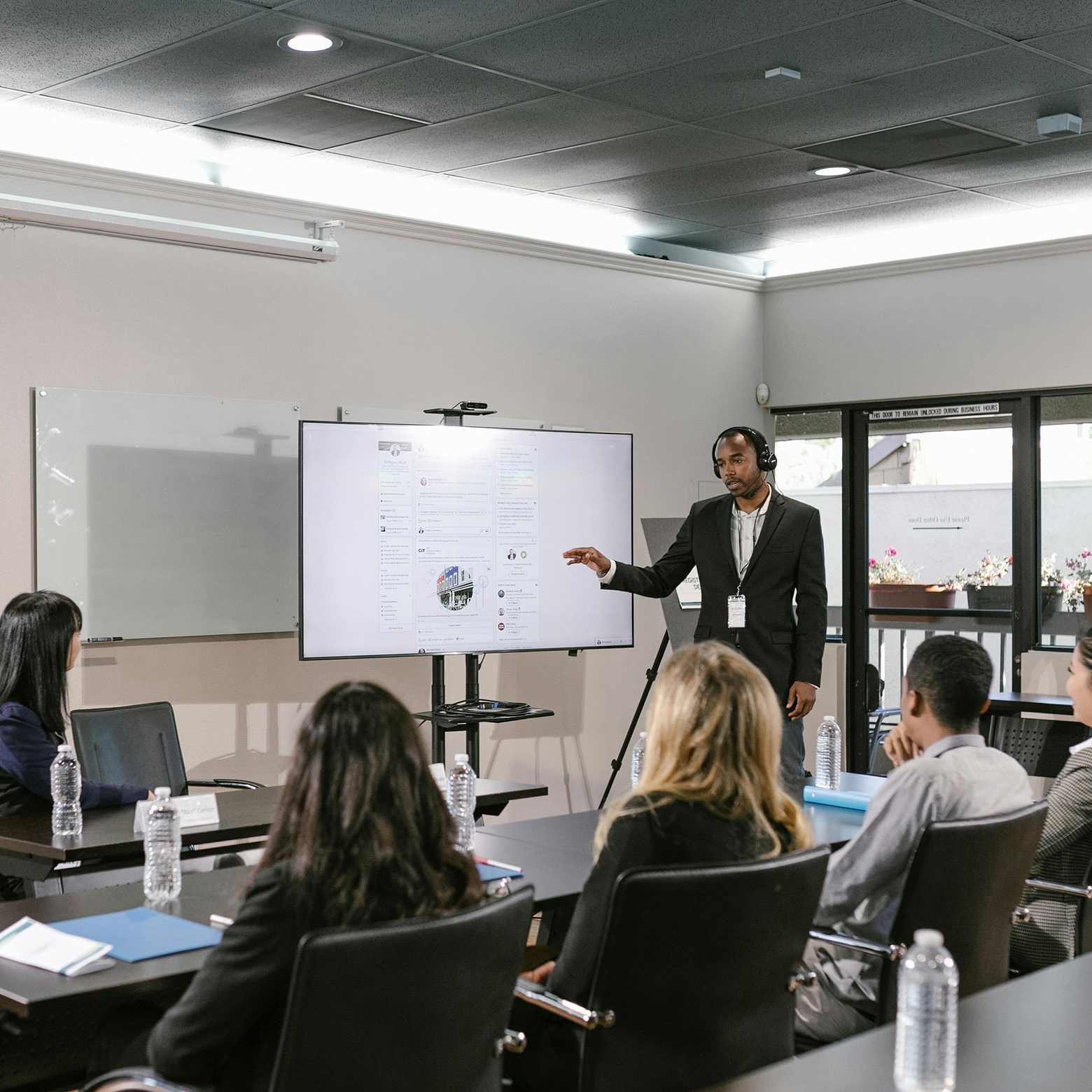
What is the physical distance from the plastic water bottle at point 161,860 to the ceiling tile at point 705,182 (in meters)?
3.76

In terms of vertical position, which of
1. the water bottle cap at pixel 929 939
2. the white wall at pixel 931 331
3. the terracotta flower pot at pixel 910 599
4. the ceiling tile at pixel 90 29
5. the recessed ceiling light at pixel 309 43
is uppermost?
the recessed ceiling light at pixel 309 43

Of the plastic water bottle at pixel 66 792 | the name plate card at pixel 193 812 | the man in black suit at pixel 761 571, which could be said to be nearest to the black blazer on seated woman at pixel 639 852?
the name plate card at pixel 193 812

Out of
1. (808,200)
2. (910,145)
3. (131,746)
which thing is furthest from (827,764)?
(808,200)

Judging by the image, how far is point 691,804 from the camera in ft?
7.40

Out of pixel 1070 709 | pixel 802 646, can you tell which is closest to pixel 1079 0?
pixel 802 646

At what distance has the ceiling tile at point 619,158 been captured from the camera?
5223 millimetres

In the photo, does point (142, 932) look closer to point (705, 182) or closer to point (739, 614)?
point (739, 614)

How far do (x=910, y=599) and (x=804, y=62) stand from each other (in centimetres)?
360

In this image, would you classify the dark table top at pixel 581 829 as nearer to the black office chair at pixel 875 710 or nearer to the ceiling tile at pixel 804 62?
the ceiling tile at pixel 804 62

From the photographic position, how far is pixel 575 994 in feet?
7.38

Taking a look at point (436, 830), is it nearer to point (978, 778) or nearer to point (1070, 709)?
point (978, 778)

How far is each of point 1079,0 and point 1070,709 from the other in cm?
262

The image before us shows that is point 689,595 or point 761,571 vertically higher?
point 761,571

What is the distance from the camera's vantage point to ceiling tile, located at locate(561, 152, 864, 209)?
220 inches
